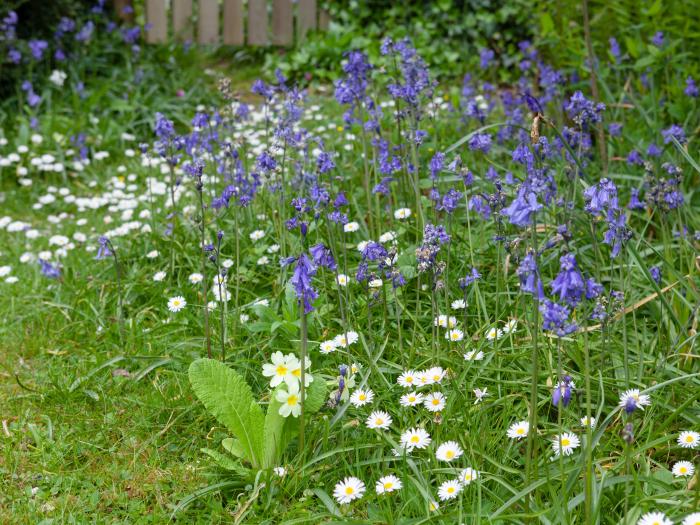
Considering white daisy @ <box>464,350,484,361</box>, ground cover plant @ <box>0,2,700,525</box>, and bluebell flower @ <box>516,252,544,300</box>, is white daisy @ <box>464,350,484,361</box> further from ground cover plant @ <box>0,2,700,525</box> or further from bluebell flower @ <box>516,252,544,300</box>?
bluebell flower @ <box>516,252,544,300</box>

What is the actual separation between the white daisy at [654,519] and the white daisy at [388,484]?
0.64 metres

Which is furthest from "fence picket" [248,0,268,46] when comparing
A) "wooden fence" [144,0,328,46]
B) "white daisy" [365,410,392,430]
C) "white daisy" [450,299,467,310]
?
"white daisy" [365,410,392,430]

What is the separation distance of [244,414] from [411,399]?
52 centimetres

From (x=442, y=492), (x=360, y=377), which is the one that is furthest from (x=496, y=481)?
(x=360, y=377)

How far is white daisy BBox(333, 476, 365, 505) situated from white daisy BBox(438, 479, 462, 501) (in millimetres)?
224

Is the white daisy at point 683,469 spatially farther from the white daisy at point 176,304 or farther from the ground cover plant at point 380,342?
the white daisy at point 176,304

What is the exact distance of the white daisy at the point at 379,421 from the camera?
2.48 meters

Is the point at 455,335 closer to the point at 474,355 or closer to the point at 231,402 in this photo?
the point at 474,355

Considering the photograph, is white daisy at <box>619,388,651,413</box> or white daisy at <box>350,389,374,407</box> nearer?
white daisy at <box>619,388,651,413</box>

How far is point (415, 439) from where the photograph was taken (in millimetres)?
2447

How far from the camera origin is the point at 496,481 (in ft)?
7.56

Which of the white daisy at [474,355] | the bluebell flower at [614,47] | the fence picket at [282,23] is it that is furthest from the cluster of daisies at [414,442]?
the fence picket at [282,23]

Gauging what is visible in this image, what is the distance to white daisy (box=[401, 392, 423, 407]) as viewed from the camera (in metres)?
2.54

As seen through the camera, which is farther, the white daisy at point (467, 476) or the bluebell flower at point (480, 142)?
the bluebell flower at point (480, 142)
